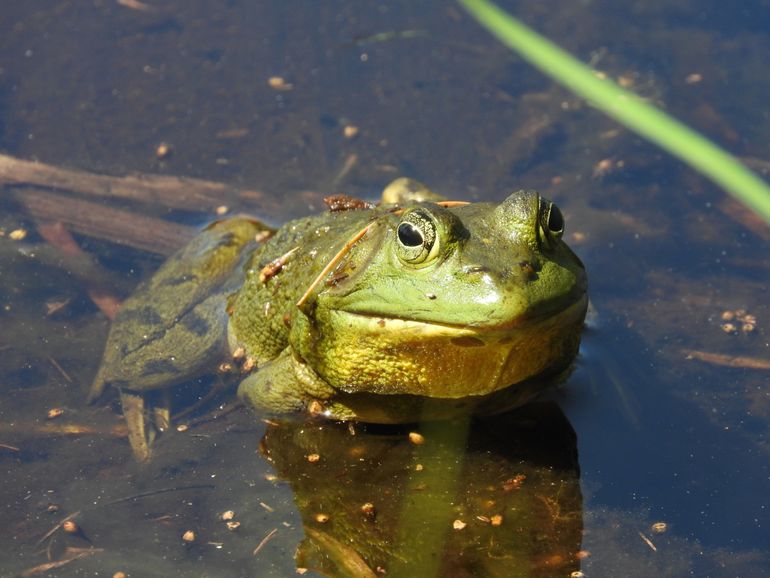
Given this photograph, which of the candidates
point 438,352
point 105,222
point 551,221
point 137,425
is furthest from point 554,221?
point 105,222

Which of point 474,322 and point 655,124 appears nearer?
point 474,322

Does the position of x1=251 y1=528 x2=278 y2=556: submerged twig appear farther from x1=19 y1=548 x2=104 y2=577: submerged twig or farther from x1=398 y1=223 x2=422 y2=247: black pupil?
x1=398 y1=223 x2=422 y2=247: black pupil

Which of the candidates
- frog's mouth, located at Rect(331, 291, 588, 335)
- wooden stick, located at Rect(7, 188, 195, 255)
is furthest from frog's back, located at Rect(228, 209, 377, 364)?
wooden stick, located at Rect(7, 188, 195, 255)

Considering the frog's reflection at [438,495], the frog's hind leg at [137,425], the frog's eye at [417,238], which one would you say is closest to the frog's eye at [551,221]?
the frog's eye at [417,238]

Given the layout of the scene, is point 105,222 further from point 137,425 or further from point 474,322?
point 474,322

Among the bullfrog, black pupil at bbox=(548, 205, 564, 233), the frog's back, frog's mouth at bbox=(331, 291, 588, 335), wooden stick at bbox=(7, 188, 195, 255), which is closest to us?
frog's mouth at bbox=(331, 291, 588, 335)

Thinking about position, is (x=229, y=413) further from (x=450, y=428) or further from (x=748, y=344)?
(x=748, y=344)

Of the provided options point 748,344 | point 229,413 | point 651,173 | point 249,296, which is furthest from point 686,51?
point 229,413
